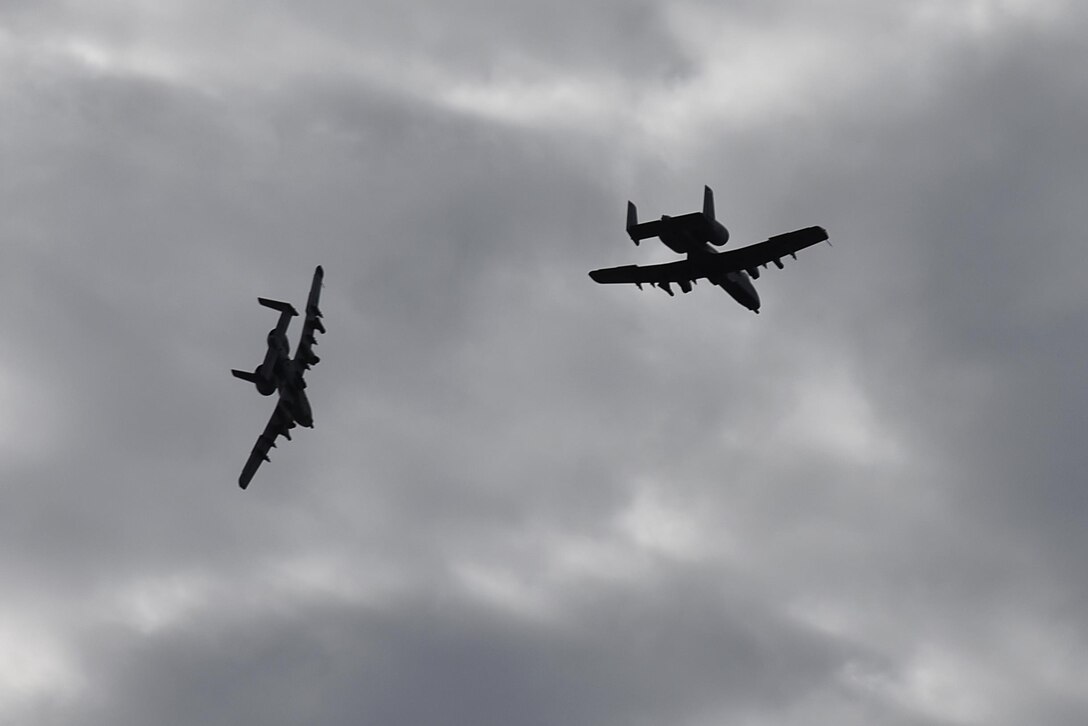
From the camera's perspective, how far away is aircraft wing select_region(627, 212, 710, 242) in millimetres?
120938

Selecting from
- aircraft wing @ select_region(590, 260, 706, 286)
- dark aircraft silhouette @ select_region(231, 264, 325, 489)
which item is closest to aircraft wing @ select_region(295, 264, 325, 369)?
dark aircraft silhouette @ select_region(231, 264, 325, 489)

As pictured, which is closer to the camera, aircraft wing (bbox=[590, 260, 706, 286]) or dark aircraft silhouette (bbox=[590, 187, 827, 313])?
dark aircraft silhouette (bbox=[590, 187, 827, 313])

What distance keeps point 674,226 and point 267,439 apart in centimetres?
3486

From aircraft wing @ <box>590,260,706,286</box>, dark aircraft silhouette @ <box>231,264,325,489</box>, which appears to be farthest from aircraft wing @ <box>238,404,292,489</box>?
aircraft wing @ <box>590,260,706,286</box>

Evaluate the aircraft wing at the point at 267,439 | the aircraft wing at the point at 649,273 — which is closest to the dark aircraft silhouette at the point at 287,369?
the aircraft wing at the point at 267,439

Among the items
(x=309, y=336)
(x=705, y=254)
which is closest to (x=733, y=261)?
(x=705, y=254)

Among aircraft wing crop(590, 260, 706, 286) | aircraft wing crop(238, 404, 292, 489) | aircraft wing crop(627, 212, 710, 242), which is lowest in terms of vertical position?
aircraft wing crop(238, 404, 292, 489)

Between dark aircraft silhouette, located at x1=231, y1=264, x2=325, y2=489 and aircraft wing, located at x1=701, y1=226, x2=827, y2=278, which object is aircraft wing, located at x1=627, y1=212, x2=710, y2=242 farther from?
dark aircraft silhouette, located at x1=231, y1=264, x2=325, y2=489

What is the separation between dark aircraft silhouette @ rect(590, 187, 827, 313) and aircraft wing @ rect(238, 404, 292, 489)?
2582 cm

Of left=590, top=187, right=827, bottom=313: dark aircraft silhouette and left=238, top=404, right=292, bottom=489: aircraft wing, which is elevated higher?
left=590, top=187, right=827, bottom=313: dark aircraft silhouette

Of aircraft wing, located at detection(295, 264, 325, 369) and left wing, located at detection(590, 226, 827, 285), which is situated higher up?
left wing, located at detection(590, 226, 827, 285)

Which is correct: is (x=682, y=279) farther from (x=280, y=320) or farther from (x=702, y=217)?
(x=280, y=320)

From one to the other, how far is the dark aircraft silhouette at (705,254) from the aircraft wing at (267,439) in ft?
84.7

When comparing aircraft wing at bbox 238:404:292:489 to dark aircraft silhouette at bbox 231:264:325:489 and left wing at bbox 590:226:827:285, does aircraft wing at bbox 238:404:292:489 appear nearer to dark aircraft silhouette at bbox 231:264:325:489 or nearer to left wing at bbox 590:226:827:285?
dark aircraft silhouette at bbox 231:264:325:489
